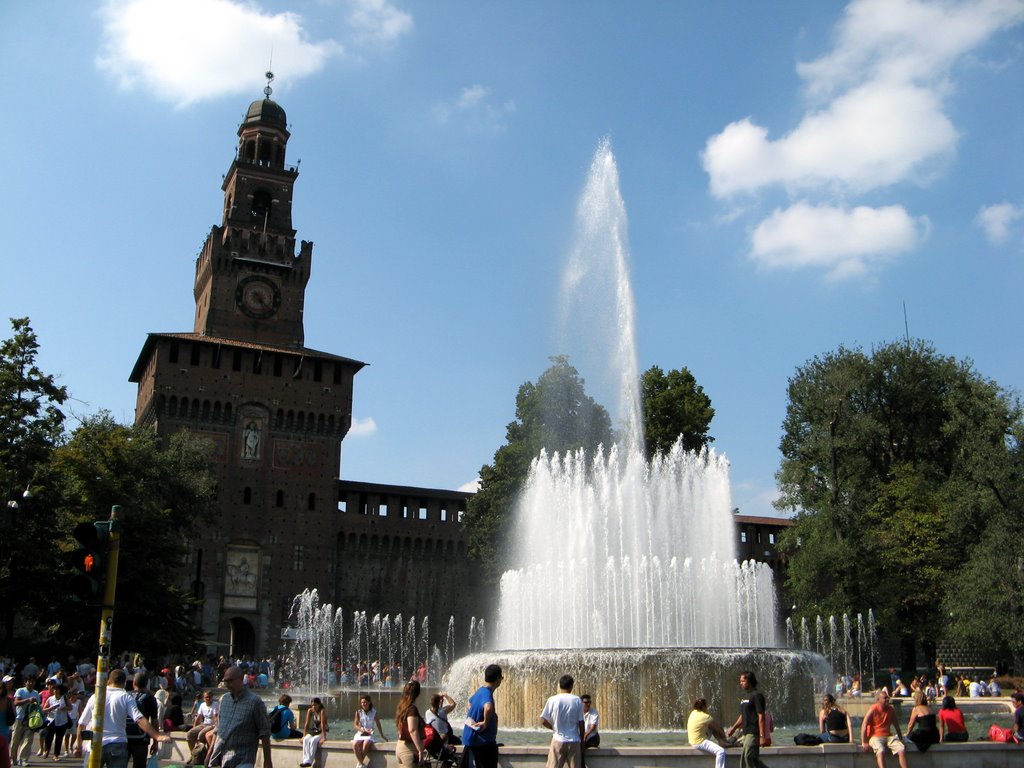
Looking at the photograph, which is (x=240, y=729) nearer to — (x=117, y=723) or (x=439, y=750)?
(x=117, y=723)

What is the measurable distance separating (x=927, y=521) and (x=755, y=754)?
25.8 m

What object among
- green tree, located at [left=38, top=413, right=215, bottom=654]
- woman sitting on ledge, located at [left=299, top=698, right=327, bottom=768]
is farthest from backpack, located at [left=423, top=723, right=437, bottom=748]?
green tree, located at [left=38, top=413, right=215, bottom=654]

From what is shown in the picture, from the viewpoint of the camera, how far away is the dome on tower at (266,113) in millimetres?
51062

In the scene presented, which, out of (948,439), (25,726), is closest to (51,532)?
(25,726)

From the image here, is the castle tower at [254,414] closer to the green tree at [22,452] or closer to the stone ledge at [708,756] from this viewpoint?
the green tree at [22,452]

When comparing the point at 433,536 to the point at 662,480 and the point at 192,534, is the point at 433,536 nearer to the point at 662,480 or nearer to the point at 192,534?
the point at 192,534

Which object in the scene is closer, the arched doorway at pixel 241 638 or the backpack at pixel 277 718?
the backpack at pixel 277 718

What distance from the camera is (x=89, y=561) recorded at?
784cm

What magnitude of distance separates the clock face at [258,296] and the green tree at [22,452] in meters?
21.0

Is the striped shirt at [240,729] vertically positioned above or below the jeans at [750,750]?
above

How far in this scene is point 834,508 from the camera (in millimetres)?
34500

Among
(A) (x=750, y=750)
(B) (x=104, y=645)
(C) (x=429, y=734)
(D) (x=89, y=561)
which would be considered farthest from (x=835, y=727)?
(D) (x=89, y=561)

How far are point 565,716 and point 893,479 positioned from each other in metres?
29.4

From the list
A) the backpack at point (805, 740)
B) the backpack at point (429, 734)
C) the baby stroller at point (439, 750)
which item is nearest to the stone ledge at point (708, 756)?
the backpack at point (805, 740)
